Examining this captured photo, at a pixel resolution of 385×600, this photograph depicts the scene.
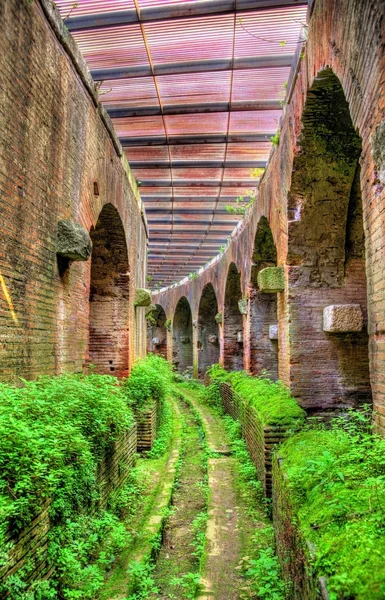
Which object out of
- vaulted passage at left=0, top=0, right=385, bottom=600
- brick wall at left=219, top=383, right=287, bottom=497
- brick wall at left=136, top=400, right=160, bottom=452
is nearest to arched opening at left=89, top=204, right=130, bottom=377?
vaulted passage at left=0, top=0, right=385, bottom=600

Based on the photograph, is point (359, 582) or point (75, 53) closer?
point (359, 582)

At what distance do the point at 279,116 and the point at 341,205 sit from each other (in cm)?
218

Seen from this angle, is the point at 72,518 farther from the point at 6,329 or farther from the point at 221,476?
the point at 221,476

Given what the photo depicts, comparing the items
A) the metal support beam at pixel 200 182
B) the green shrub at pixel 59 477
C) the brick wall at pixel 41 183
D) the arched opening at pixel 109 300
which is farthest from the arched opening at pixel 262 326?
the green shrub at pixel 59 477

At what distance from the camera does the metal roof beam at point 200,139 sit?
796cm

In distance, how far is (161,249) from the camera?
15938mm

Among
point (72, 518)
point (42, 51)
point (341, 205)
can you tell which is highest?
point (42, 51)

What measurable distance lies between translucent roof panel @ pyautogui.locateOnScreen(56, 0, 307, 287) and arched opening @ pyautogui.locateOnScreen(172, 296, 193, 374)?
13.1m

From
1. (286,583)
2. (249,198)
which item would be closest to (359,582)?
(286,583)

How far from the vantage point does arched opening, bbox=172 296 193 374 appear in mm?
23234

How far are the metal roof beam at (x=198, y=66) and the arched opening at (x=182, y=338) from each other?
1706 cm

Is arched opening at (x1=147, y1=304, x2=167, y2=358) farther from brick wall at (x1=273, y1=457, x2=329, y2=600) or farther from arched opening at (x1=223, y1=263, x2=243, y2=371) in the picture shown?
brick wall at (x1=273, y1=457, x2=329, y2=600)

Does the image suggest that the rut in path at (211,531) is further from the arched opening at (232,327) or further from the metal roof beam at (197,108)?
the metal roof beam at (197,108)

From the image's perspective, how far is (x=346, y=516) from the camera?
2.45 metres
